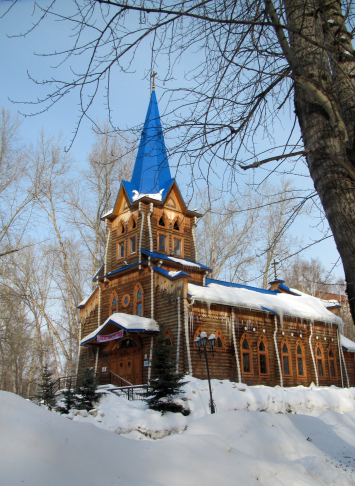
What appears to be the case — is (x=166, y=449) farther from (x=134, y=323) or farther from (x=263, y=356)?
(x=263, y=356)

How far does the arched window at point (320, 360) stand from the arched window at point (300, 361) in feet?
4.53

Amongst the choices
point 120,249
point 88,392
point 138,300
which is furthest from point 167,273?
point 88,392

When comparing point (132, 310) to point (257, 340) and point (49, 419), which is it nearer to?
point (257, 340)

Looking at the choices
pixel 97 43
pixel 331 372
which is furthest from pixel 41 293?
pixel 97 43

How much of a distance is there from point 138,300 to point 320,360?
472 inches

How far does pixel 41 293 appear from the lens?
112 feet

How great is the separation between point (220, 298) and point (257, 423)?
32.6ft

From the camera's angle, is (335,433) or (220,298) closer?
(335,433)

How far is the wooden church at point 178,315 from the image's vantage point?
59.4 ft

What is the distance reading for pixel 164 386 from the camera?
40.9ft

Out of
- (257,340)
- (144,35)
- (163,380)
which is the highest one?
(144,35)

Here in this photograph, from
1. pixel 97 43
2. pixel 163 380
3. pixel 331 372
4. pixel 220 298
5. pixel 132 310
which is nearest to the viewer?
pixel 97 43

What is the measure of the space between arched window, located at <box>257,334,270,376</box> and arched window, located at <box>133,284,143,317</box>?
624 cm

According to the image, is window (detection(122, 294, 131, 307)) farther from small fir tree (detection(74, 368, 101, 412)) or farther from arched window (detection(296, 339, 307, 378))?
arched window (detection(296, 339, 307, 378))
